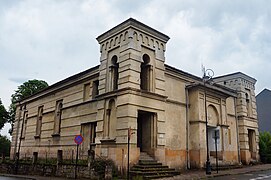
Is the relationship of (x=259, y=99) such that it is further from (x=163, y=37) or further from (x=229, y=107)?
(x=163, y=37)

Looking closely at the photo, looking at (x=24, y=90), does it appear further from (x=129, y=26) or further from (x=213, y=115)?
(x=213, y=115)

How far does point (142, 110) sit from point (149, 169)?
391 centimetres

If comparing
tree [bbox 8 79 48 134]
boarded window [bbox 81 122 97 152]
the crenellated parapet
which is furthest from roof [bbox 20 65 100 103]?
tree [bbox 8 79 48 134]

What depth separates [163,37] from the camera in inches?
792

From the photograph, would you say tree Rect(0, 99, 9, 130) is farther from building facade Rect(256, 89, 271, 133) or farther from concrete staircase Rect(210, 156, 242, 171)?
building facade Rect(256, 89, 271, 133)

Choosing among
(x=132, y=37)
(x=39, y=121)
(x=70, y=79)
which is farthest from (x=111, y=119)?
(x=39, y=121)

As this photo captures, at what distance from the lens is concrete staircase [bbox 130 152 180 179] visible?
14.9 meters

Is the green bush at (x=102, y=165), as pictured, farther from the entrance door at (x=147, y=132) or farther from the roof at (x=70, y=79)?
the roof at (x=70, y=79)

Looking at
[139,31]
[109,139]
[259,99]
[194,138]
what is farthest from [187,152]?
[259,99]

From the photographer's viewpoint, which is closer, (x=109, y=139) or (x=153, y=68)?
(x=109, y=139)

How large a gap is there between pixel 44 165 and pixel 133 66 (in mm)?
10181

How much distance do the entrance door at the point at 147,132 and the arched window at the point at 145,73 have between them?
2.06m

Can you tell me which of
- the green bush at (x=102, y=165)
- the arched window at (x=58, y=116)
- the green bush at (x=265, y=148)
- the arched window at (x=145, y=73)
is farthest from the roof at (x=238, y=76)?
the green bush at (x=102, y=165)

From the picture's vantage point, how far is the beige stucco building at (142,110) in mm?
17297
